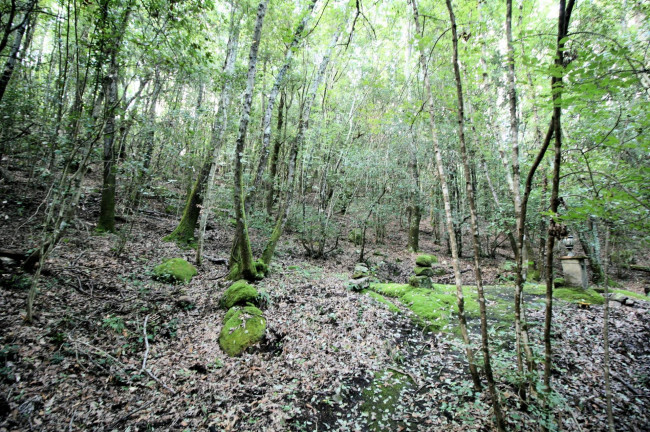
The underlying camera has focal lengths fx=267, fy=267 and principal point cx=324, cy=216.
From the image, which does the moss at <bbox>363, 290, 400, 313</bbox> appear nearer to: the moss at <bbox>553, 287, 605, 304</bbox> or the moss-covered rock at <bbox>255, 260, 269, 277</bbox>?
the moss-covered rock at <bbox>255, 260, 269, 277</bbox>

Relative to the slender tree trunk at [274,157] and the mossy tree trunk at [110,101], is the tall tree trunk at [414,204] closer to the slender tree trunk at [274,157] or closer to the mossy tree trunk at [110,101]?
the slender tree trunk at [274,157]

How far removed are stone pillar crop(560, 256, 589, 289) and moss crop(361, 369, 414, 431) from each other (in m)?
6.39

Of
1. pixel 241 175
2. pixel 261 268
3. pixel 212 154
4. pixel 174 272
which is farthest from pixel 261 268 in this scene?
pixel 212 154

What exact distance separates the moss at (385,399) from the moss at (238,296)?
289 centimetres

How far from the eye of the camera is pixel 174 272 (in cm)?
661

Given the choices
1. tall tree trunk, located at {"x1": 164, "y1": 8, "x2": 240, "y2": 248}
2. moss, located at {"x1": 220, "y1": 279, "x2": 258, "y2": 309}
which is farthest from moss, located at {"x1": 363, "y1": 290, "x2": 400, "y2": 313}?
tall tree trunk, located at {"x1": 164, "y1": 8, "x2": 240, "y2": 248}

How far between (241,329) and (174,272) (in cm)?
294

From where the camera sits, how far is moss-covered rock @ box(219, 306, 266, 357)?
4574 millimetres

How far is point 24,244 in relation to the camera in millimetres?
6035

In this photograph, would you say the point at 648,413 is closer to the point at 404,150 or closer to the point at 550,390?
the point at 550,390

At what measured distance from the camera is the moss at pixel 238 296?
559cm

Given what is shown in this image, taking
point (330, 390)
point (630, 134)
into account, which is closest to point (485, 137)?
point (630, 134)

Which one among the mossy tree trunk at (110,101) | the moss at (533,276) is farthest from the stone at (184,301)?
the moss at (533,276)

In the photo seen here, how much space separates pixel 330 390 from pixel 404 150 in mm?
14542
